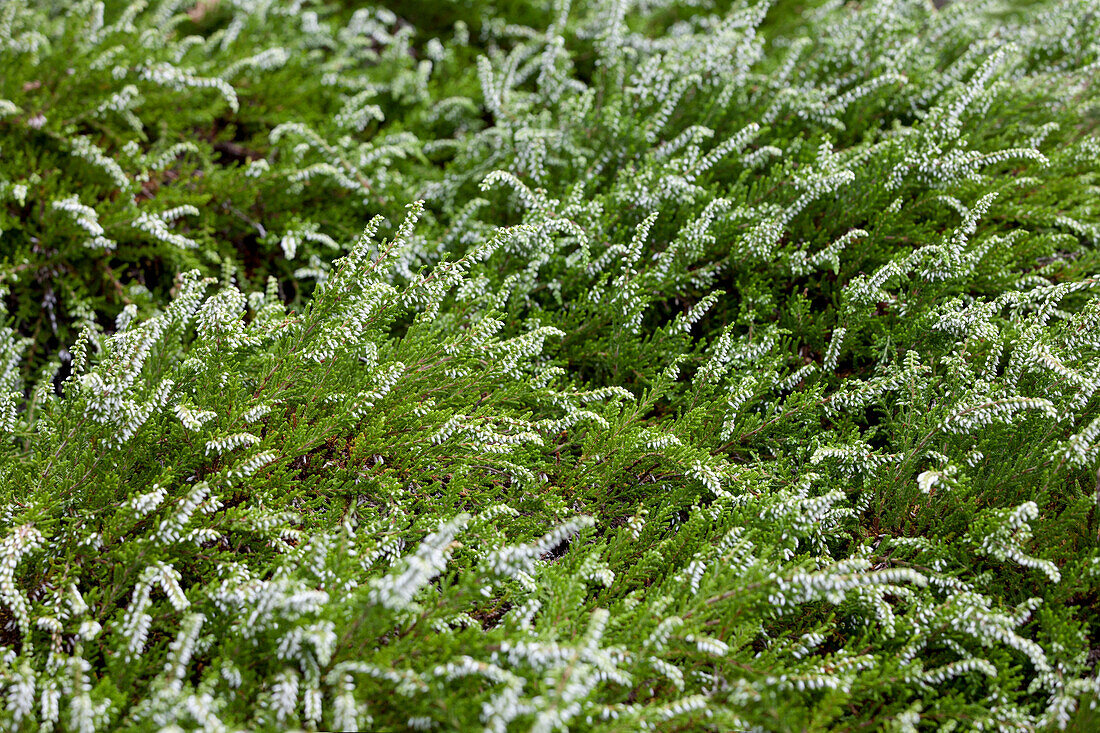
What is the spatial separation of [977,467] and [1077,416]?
28cm

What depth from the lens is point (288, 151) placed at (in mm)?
2572

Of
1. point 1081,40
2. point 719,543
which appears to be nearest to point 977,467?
point 719,543

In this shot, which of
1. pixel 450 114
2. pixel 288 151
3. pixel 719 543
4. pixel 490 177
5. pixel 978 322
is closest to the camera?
pixel 719 543

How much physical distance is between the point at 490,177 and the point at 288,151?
943mm

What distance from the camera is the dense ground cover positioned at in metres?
1.34

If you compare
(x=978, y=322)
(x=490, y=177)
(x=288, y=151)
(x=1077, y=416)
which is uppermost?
(x=288, y=151)

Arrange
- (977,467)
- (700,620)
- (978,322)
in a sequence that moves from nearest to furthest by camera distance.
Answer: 1. (700,620)
2. (977,467)
3. (978,322)

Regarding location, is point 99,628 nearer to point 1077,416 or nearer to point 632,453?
point 632,453

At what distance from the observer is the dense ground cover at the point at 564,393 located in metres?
1.34

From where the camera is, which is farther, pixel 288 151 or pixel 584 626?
pixel 288 151

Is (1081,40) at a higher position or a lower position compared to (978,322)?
higher

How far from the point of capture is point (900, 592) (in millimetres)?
1484

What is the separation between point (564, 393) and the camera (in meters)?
1.90

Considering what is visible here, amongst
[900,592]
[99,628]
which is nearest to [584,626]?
[900,592]
